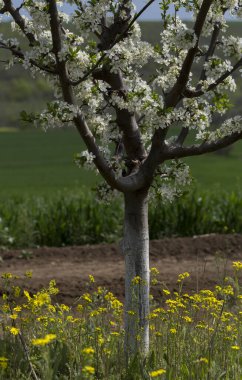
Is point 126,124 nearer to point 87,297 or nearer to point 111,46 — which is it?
point 111,46

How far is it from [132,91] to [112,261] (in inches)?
243

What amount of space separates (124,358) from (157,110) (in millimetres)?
1691

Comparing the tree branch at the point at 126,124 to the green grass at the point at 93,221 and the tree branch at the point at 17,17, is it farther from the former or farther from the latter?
the green grass at the point at 93,221

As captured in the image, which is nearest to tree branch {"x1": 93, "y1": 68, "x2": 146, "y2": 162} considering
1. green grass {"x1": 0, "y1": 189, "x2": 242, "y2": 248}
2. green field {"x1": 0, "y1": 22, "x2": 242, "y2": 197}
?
green field {"x1": 0, "y1": 22, "x2": 242, "y2": 197}

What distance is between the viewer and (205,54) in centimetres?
604

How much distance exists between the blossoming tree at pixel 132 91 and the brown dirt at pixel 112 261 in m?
3.62

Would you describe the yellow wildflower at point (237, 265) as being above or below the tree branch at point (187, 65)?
below

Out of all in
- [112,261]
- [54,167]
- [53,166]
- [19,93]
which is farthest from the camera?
[19,93]

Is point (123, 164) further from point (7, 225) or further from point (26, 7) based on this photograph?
point (7, 225)

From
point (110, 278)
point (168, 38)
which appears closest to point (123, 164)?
point (168, 38)

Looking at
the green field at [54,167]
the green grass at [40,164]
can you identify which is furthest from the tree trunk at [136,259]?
the green grass at [40,164]

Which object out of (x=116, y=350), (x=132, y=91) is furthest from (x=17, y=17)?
(x=116, y=350)

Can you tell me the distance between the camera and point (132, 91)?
5.73 meters

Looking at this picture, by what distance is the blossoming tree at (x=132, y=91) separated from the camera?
5363 mm
